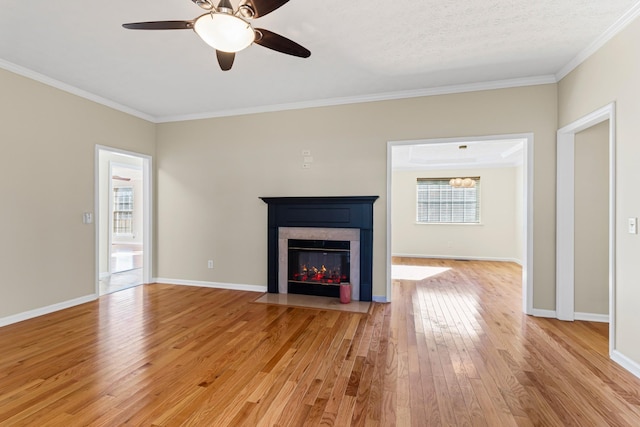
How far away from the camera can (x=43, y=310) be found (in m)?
3.55

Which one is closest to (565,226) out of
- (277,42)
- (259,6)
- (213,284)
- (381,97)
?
(381,97)

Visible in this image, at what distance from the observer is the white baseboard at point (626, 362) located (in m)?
2.27

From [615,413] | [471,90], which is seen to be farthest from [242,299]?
[471,90]

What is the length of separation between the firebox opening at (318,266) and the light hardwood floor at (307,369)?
647 millimetres

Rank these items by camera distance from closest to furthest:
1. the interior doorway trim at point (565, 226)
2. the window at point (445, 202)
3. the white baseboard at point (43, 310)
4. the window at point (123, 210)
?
the white baseboard at point (43, 310) → the interior doorway trim at point (565, 226) → the window at point (445, 202) → the window at point (123, 210)

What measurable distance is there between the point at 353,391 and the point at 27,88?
4.68 m

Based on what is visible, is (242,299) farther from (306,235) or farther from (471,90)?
(471,90)

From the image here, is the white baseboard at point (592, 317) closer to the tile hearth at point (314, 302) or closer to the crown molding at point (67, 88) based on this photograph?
the tile hearth at point (314, 302)

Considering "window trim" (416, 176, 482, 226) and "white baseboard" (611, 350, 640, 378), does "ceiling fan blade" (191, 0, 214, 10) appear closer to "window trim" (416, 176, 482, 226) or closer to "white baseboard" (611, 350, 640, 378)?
"white baseboard" (611, 350, 640, 378)

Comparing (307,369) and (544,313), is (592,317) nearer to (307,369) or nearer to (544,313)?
(544,313)


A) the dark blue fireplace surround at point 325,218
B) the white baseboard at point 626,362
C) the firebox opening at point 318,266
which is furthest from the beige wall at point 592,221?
the firebox opening at point 318,266

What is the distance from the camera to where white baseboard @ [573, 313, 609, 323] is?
334 cm

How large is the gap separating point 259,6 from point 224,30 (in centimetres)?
26

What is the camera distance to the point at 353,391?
2066 mm
